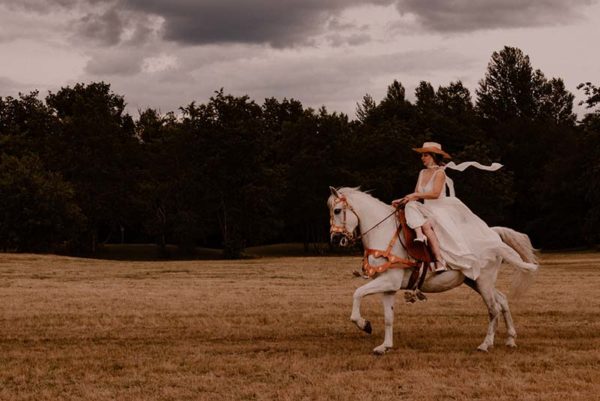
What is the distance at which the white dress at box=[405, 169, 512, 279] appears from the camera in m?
13.6

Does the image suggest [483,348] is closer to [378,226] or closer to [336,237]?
[378,226]

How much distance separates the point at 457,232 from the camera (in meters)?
13.9

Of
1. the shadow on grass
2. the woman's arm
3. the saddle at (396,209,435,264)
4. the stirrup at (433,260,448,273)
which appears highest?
the woman's arm

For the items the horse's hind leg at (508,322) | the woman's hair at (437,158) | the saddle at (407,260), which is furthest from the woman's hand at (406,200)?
the horse's hind leg at (508,322)

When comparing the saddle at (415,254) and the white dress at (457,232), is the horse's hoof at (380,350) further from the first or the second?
the white dress at (457,232)

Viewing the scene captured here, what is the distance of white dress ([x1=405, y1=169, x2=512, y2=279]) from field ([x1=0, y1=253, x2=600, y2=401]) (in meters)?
A: 1.62

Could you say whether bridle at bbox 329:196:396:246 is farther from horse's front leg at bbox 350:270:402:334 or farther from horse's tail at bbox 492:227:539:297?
horse's tail at bbox 492:227:539:297

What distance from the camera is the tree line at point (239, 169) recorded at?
69250mm

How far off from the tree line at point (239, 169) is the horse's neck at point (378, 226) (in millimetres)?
44912

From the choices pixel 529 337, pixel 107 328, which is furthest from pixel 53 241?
pixel 529 337

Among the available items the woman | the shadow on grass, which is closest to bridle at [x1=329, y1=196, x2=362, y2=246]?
the woman

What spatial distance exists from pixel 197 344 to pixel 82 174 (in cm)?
6643

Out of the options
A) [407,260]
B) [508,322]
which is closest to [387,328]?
[407,260]

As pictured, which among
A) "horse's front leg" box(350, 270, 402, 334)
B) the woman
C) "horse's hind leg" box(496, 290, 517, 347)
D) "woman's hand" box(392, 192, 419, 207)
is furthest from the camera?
"horse's hind leg" box(496, 290, 517, 347)
